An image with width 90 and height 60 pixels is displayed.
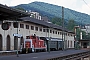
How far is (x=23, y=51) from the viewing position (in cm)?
4644

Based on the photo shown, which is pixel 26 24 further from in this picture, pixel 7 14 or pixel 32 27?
pixel 7 14

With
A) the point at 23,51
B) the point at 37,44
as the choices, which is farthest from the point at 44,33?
the point at 23,51

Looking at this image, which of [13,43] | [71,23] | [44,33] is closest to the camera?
[13,43]

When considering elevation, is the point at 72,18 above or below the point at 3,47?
above

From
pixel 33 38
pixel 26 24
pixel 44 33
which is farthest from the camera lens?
pixel 44 33

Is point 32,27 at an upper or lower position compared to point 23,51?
upper

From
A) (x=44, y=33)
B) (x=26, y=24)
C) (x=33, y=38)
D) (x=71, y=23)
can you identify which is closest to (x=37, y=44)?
(x=33, y=38)

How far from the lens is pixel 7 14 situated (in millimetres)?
22062

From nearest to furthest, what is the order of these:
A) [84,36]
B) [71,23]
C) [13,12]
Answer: [13,12] → [84,36] → [71,23]

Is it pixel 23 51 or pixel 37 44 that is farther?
pixel 37 44

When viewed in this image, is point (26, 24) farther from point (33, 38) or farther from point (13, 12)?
point (13, 12)

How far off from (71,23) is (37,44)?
443ft

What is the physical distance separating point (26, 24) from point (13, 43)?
768 centimetres

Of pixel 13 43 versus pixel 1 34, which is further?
pixel 13 43
